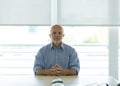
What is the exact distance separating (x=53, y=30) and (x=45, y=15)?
715 millimetres

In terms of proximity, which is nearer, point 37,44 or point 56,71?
point 56,71

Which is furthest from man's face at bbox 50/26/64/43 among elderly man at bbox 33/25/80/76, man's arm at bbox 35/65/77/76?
man's arm at bbox 35/65/77/76

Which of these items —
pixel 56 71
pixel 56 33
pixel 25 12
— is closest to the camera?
pixel 56 71

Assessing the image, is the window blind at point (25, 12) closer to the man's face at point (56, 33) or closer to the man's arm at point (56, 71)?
the man's face at point (56, 33)

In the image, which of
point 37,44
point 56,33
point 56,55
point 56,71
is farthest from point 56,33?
point 37,44

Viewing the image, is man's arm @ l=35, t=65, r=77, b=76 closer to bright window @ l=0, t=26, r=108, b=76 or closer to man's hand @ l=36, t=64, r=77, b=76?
man's hand @ l=36, t=64, r=77, b=76

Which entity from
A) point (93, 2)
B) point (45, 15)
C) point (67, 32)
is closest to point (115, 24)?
point (93, 2)

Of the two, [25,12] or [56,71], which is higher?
[25,12]

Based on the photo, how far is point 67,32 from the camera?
3.84 meters

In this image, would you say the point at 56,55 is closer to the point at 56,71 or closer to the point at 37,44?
the point at 56,71

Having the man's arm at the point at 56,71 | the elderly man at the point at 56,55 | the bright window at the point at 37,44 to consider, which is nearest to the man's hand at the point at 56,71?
the man's arm at the point at 56,71

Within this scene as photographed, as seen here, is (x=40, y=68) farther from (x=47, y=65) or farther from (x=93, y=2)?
(x=93, y=2)

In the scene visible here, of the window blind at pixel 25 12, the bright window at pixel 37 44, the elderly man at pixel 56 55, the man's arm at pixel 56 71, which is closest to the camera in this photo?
the man's arm at pixel 56 71

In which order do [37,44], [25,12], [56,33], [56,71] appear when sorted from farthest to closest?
[37,44] < [25,12] < [56,33] < [56,71]
